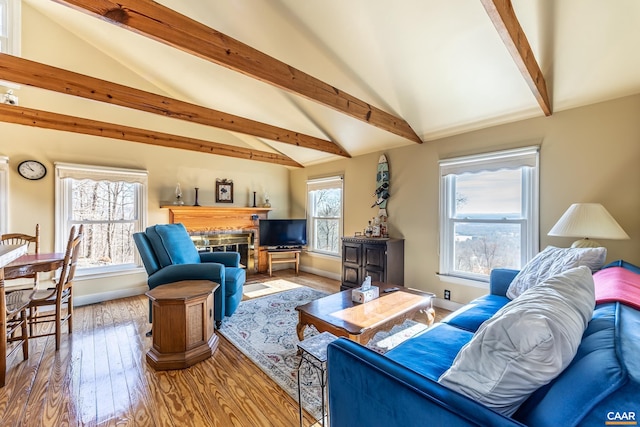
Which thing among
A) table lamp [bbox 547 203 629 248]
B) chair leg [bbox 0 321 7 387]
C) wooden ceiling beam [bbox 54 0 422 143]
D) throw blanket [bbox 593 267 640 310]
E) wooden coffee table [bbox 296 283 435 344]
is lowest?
chair leg [bbox 0 321 7 387]

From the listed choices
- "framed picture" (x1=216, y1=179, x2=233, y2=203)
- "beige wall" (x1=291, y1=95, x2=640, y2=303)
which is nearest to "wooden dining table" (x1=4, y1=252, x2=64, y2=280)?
"framed picture" (x1=216, y1=179, x2=233, y2=203)

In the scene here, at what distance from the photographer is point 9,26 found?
3.15m

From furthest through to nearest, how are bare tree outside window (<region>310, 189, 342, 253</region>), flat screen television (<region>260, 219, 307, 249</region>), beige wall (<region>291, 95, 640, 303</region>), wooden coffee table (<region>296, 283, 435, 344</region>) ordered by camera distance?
flat screen television (<region>260, 219, 307, 249</region>) → bare tree outside window (<region>310, 189, 342, 253</region>) → beige wall (<region>291, 95, 640, 303</region>) → wooden coffee table (<region>296, 283, 435, 344</region>)

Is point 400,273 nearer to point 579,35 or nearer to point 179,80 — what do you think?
point 579,35

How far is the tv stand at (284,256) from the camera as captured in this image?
5.18 meters

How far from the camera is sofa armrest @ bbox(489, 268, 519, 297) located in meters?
2.40

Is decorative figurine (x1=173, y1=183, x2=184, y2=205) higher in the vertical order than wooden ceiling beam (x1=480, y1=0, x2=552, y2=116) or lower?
lower

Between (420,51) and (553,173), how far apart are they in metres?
1.80

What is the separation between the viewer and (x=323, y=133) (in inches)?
167

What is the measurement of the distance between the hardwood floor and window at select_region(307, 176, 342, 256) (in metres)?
2.94

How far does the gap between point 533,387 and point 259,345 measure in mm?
2194

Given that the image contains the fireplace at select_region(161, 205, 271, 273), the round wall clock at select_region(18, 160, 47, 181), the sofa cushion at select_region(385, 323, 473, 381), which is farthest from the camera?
the fireplace at select_region(161, 205, 271, 273)

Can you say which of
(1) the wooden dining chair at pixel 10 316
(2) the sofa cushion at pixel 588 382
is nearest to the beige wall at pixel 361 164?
(1) the wooden dining chair at pixel 10 316

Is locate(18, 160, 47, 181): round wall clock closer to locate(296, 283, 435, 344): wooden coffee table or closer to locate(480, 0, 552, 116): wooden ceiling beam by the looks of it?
locate(296, 283, 435, 344): wooden coffee table
